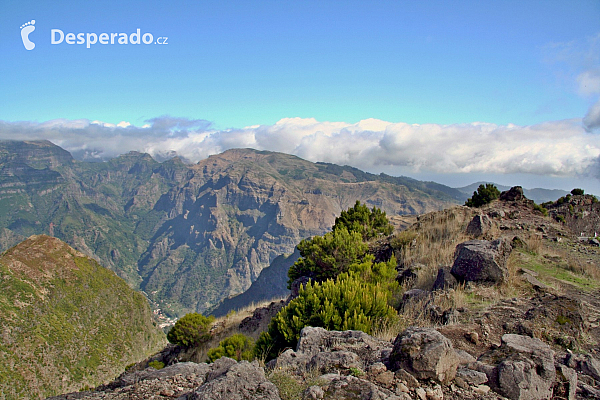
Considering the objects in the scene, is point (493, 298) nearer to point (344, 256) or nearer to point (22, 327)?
point (344, 256)

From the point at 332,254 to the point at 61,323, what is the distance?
117 m

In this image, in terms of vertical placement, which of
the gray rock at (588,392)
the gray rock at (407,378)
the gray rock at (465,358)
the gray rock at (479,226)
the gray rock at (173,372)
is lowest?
the gray rock at (173,372)

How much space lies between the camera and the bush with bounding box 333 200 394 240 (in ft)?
62.9

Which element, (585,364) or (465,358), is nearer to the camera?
(585,364)

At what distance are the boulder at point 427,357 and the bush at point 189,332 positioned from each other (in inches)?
618

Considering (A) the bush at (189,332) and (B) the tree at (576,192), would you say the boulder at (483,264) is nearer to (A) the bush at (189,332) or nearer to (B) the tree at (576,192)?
(A) the bush at (189,332)

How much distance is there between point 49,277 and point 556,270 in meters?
139

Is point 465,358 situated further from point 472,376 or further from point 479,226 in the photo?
point 479,226

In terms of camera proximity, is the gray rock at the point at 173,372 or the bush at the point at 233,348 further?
the bush at the point at 233,348

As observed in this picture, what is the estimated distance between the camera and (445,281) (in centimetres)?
789

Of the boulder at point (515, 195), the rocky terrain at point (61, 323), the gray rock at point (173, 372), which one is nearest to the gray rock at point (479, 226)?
the gray rock at point (173, 372)

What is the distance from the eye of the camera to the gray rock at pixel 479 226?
1179 centimetres

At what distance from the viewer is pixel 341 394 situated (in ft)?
11.3

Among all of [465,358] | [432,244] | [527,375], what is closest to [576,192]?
[432,244]
